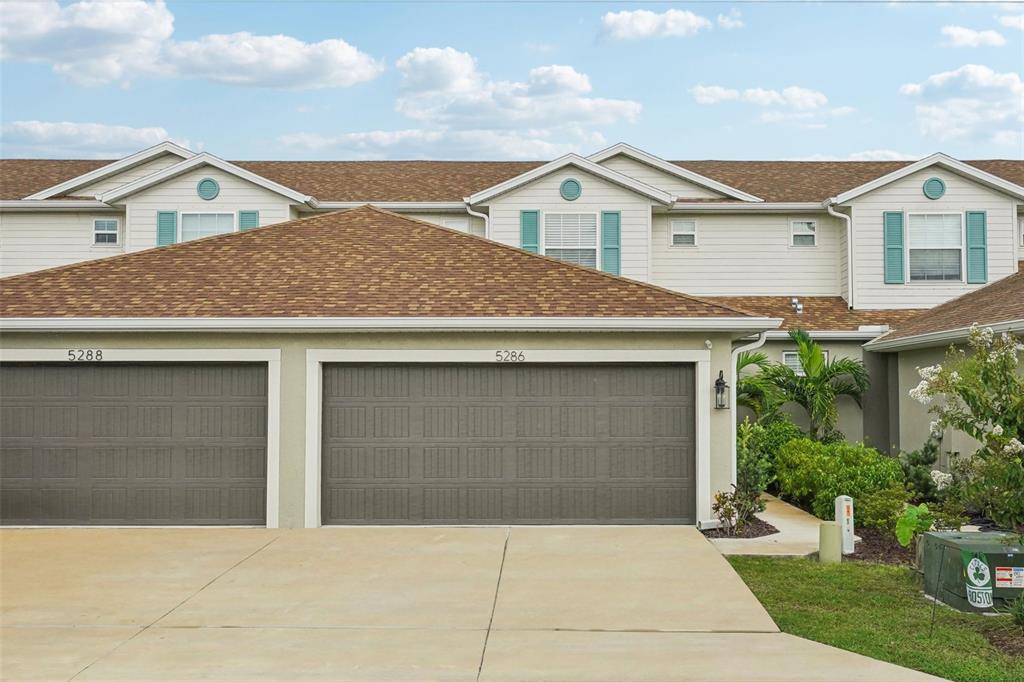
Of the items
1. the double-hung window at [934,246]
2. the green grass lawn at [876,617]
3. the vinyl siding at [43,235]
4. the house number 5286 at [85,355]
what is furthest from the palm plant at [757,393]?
the vinyl siding at [43,235]

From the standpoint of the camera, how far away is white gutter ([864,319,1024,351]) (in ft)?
44.8

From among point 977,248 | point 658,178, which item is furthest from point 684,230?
point 977,248

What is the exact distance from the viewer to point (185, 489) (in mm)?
12875

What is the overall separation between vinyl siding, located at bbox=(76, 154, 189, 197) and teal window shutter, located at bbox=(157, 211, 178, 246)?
1.62 meters

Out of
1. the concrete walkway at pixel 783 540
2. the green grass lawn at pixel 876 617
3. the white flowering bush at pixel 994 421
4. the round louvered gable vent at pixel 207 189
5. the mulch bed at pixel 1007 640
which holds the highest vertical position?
the round louvered gable vent at pixel 207 189

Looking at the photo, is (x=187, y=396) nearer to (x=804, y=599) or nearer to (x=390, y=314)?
(x=390, y=314)

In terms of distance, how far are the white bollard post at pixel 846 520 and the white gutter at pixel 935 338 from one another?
345 centimetres

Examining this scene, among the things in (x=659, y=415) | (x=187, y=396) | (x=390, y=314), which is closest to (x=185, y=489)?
(x=187, y=396)

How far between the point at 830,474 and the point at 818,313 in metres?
7.34

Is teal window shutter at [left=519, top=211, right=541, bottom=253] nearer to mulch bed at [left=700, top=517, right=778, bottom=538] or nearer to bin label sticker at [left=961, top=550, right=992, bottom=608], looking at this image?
mulch bed at [left=700, top=517, right=778, bottom=538]

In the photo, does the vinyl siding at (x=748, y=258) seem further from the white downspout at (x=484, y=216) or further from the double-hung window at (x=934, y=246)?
the white downspout at (x=484, y=216)

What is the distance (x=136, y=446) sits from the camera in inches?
508

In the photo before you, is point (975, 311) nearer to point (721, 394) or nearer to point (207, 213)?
point (721, 394)

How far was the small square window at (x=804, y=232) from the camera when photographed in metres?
21.3
